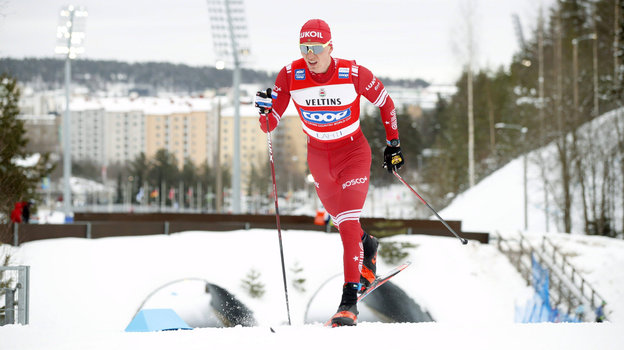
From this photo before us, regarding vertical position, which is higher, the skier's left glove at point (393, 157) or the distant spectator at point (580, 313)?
the skier's left glove at point (393, 157)

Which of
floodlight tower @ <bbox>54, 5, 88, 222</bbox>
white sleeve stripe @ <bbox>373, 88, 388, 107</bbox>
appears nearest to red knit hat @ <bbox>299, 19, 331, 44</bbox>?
white sleeve stripe @ <bbox>373, 88, 388, 107</bbox>

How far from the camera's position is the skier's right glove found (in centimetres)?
513

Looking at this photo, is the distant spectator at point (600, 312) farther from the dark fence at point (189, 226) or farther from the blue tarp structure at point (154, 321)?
the blue tarp structure at point (154, 321)

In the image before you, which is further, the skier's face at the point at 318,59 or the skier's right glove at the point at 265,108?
the skier's right glove at the point at 265,108

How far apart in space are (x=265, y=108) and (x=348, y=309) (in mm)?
1731

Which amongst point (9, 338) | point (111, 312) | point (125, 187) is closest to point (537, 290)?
point (111, 312)

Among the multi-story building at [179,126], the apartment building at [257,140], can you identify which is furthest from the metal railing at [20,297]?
the multi-story building at [179,126]

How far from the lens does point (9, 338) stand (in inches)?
138

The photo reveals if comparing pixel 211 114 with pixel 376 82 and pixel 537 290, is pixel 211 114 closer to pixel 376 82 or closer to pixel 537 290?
pixel 537 290

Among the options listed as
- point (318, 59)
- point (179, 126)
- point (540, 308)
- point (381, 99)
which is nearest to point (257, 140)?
point (179, 126)

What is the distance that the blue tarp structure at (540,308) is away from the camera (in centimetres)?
1895

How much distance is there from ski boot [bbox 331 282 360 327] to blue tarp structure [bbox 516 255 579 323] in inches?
603

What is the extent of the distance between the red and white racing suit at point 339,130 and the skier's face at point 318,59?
0.25ft

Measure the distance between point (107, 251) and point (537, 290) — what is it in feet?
44.3
